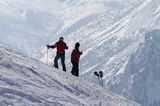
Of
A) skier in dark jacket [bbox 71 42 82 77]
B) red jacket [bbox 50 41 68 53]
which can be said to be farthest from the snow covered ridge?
red jacket [bbox 50 41 68 53]

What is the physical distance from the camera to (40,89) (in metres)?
27.0

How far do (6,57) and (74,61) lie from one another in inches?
362

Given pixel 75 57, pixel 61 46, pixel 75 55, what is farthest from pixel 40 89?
pixel 61 46

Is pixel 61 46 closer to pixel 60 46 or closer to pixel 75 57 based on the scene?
pixel 60 46

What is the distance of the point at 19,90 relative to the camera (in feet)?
83.0

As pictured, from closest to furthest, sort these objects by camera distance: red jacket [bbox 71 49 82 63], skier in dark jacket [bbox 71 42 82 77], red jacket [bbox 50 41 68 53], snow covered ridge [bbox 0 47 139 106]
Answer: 1. snow covered ridge [bbox 0 47 139 106]
2. skier in dark jacket [bbox 71 42 82 77]
3. red jacket [bbox 71 49 82 63]
4. red jacket [bbox 50 41 68 53]

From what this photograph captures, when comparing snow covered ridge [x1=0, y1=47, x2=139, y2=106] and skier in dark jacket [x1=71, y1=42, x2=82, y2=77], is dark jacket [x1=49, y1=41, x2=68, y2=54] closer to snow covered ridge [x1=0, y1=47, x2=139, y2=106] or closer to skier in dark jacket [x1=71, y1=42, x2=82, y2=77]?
skier in dark jacket [x1=71, y1=42, x2=82, y2=77]

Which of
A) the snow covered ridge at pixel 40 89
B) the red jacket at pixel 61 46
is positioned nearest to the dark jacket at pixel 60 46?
the red jacket at pixel 61 46

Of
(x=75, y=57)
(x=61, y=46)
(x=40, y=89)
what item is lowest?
(x=40, y=89)

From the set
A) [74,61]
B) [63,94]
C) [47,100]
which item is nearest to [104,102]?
[63,94]

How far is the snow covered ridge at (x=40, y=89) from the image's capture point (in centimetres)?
2477

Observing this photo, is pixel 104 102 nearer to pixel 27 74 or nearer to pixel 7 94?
pixel 27 74

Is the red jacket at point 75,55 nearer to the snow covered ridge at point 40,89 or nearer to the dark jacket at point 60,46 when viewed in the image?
the dark jacket at point 60,46

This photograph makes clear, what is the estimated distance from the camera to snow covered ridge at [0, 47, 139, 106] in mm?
24766
